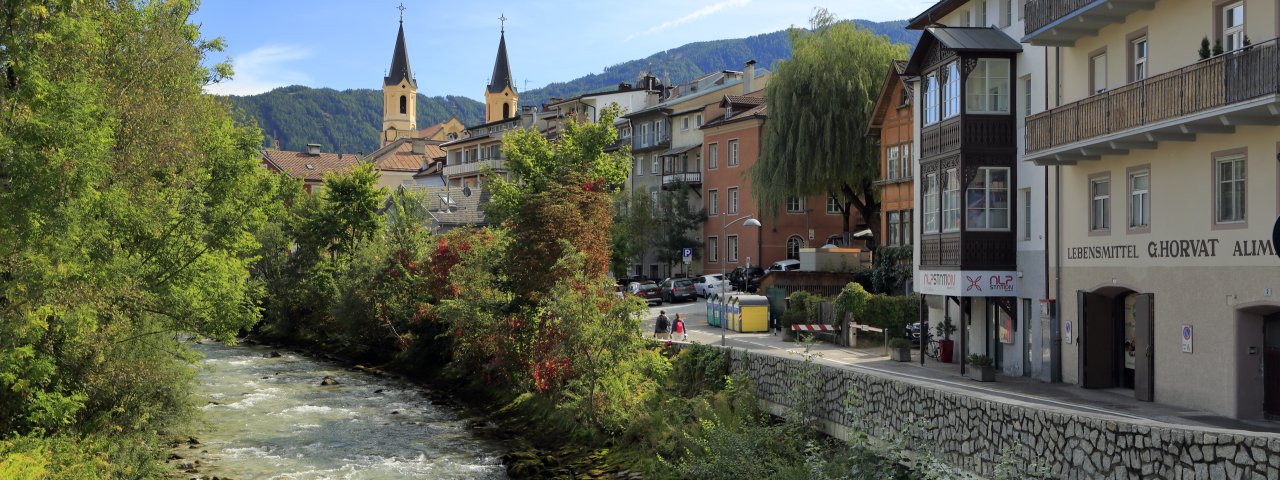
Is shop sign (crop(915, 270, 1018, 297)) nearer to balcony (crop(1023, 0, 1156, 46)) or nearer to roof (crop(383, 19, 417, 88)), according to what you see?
balcony (crop(1023, 0, 1156, 46))

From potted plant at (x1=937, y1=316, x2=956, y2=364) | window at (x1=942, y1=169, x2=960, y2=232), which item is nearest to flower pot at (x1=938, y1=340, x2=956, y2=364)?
potted plant at (x1=937, y1=316, x2=956, y2=364)

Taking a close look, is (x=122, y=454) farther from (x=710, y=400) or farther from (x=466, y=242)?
(x=466, y=242)

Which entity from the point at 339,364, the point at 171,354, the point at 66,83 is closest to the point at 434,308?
the point at 339,364

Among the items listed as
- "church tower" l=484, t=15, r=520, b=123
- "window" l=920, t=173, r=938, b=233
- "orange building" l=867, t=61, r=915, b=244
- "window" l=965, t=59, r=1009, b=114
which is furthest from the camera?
"church tower" l=484, t=15, r=520, b=123

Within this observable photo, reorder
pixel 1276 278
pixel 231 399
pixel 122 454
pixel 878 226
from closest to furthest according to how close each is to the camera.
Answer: pixel 1276 278
pixel 122 454
pixel 231 399
pixel 878 226

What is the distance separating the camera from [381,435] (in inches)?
1067

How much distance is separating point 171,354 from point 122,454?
376cm

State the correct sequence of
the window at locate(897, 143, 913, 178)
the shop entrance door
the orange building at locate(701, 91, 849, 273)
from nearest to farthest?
the shop entrance door
the window at locate(897, 143, 913, 178)
the orange building at locate(701, 91, 849, 273)

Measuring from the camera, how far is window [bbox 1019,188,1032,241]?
2605cm

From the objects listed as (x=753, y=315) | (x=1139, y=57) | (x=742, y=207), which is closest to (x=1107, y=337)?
(x=1139, y=57)

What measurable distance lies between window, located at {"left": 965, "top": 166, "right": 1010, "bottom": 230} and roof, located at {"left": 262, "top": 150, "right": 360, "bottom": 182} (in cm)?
9229

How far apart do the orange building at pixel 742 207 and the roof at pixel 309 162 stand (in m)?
55.5

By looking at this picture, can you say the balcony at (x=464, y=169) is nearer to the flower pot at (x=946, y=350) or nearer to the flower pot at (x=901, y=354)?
the flower pot at (x=901, y=354)

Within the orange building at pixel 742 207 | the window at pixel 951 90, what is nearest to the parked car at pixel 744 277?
the orange building at pixel 742 207
